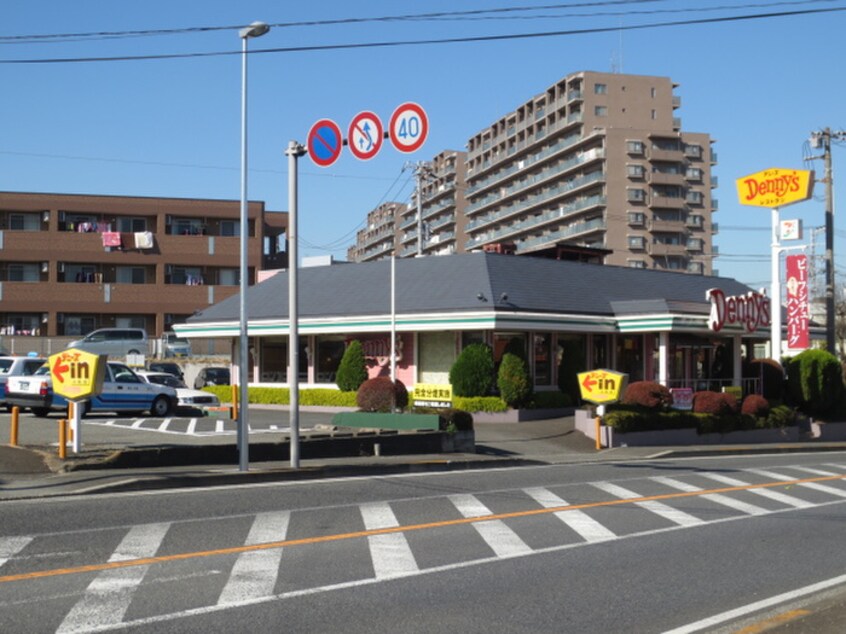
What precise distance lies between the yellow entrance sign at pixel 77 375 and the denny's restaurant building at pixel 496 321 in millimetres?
13812

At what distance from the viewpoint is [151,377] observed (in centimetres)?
3228

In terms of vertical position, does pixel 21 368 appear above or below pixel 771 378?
above

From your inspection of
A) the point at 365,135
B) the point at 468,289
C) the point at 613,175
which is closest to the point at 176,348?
the point at 468,289

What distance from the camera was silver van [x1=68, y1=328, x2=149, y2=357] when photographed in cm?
5166

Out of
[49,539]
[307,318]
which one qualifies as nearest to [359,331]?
[307,318]

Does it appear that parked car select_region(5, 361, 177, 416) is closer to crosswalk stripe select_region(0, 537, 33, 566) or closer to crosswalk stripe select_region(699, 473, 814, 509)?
crosswalk stripe select_region(0, 537, 33, 566)

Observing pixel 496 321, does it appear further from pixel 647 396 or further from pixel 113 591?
pixel 113 591

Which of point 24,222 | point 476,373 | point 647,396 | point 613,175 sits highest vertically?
point 613,175

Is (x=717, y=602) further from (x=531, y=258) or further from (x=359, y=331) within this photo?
(x=531, y=258)

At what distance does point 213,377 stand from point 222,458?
25.5m

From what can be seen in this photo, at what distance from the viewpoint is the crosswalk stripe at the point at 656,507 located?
525 inches

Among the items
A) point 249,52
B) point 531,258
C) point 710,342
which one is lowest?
point 710,342

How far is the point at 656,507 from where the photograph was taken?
14594 millimetres

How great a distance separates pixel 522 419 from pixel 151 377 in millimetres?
12600
